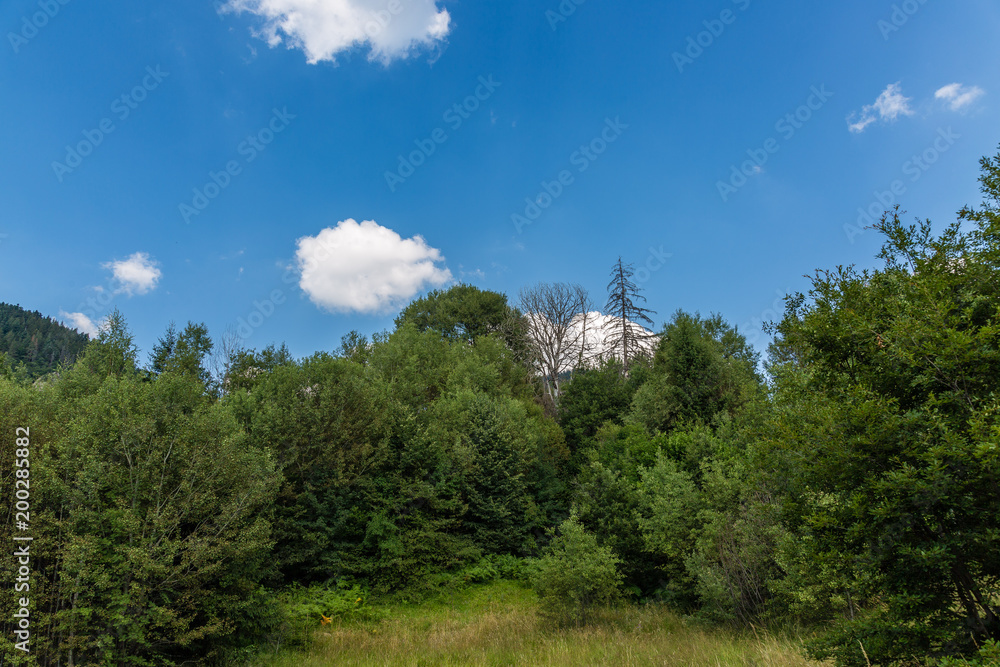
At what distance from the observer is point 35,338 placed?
7512 cm

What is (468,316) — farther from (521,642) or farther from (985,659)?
(985,659)

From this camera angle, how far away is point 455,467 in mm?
25438

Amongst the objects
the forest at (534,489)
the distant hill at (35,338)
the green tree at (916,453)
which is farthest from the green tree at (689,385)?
the distant hill at (35,338)

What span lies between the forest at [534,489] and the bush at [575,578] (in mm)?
90

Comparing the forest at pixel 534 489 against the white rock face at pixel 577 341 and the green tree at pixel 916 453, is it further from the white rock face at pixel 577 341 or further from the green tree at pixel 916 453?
the white rock face at pixel 577 341

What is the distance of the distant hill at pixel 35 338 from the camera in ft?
224

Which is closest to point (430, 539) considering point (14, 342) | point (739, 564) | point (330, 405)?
point (330, 405)

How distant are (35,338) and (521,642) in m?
98.4

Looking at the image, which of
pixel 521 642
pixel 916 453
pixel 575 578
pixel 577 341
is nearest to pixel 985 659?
pixel 916 453

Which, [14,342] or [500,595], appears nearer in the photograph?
[500,595]

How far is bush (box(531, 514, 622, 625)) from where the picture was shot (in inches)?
572

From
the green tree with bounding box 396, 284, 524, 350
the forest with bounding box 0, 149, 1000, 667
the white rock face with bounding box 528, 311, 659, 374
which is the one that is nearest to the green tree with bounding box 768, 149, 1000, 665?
the forest with bounding box 0, 149, 1000, 667

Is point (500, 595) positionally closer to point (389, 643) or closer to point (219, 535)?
point (389, 643)

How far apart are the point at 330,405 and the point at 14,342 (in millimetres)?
91705
